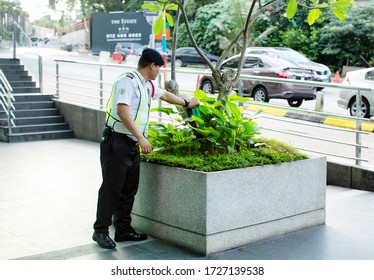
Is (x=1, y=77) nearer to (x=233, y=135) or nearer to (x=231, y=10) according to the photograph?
(x=233, y=135)

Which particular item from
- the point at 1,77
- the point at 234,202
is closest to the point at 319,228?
the point at 234,202

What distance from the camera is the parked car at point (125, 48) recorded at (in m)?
42.4

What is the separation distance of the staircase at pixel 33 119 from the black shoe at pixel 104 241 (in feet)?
28.4

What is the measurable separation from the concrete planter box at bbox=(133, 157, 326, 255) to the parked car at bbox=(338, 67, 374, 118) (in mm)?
10003

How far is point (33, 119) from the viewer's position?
14.9 metres

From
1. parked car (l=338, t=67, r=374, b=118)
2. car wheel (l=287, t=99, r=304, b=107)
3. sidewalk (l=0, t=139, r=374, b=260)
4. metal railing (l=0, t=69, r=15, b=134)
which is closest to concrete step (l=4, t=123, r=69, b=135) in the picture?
metal railing (l=0, t=69, r=15, b=134)

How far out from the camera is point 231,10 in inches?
1512

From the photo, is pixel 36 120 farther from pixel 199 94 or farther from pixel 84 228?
pixel 199 94

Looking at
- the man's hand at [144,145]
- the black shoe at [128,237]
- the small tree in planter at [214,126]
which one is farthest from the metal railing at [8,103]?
the man's hand at [144,145]

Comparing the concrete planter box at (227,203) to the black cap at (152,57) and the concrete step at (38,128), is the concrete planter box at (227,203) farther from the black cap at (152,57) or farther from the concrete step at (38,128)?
the concrete step at (38,128)

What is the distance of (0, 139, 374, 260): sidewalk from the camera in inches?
225

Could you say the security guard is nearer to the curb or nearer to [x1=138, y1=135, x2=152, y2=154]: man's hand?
[x1=138, y1=135, x2=152, y2=154]: man's hand

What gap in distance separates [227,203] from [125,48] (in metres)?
38.2
